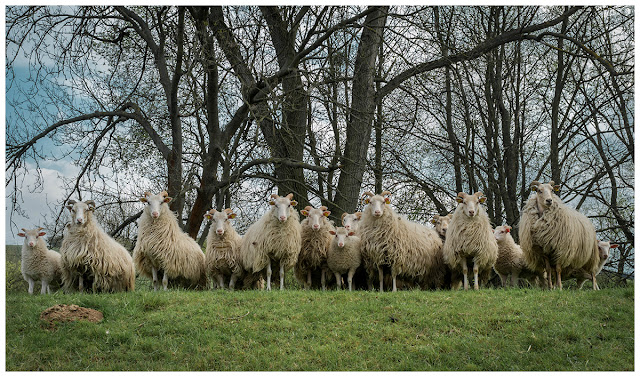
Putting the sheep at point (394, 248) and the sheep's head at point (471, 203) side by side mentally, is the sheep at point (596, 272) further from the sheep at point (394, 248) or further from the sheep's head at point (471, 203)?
the sheep at point (394, 248)

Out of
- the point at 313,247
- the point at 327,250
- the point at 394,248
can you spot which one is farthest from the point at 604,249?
the point at 313,247

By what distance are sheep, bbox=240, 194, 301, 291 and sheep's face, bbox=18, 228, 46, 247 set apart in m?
3.98

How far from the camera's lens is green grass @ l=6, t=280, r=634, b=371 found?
6648 millimetres

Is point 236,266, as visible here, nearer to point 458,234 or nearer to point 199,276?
point 199,276

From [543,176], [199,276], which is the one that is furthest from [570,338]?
[543,176]

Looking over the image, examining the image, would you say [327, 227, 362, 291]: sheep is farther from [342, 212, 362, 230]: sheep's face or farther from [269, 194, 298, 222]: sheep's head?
[269, 194, 298, 222]: sheep's head

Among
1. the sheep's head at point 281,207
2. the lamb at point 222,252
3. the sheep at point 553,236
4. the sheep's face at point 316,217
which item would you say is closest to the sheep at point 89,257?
the lamb at point 222,252

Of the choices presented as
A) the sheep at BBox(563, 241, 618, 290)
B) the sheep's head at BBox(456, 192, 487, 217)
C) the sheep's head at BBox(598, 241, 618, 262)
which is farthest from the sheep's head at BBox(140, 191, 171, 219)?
the sheep's head at BBox(598, 241, 618, 262)

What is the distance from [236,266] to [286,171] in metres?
4.45

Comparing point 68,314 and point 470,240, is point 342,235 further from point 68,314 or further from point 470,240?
point 68,314

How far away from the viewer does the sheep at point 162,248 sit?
10.6m

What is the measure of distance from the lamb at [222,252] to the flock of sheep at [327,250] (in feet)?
0.07

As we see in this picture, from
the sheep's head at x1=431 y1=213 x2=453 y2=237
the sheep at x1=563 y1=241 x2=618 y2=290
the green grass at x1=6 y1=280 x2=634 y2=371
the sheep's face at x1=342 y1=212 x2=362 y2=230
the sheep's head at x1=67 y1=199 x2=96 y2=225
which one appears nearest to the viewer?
the green grass at x1=6 y1=280 x2=634 y2=371

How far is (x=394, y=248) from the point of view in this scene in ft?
36.0
